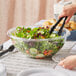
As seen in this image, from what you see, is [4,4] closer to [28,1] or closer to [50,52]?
[28,1]

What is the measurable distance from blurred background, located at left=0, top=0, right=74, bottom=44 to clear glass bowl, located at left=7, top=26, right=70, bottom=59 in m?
1.68

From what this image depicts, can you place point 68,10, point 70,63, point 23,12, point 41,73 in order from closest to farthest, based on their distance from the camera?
point 41,73, point 70,63, point 68,10, point 23,12

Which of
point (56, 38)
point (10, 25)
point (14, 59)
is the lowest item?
point (10, 25)

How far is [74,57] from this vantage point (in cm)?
78

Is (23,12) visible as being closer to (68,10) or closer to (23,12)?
(23,12)

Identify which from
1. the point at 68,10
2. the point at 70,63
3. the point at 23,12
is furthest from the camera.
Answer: the point at 23,12

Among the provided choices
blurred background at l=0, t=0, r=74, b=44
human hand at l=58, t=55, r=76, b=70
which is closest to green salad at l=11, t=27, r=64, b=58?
human hand at l=58, t=55, r=76, b=70

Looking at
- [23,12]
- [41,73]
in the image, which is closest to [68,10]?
[41,73]

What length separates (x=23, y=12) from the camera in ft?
8.68

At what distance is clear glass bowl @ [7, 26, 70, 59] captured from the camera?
2.85ft

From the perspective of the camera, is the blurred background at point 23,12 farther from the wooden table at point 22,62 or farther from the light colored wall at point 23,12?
the wooden table at point 22,62

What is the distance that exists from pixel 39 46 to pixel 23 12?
1819mm

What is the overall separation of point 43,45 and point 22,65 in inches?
4.8

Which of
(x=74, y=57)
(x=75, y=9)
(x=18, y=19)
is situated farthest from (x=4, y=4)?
(x=74, y=57)
